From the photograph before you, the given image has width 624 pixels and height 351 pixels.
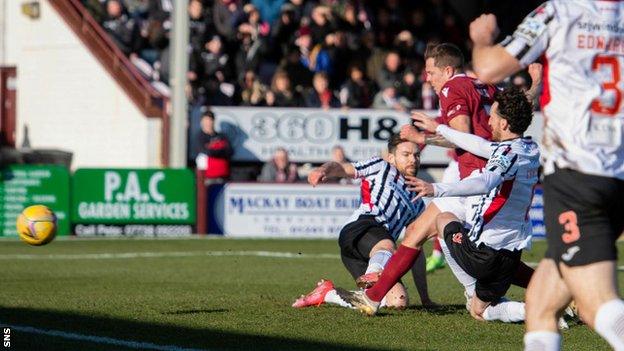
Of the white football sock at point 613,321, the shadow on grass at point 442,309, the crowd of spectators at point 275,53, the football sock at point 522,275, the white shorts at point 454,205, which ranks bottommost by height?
the shadow on grass at point 442,309

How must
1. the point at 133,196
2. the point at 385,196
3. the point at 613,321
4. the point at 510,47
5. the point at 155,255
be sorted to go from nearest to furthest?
the point at 613,321 → the point at 510,47 → the point at 385,196 → the point at 155,255 → the point at 133,196

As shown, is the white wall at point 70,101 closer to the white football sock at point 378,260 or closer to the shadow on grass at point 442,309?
the shadow on grass at point 442,309

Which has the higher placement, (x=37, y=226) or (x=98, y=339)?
(x=37, y=226)

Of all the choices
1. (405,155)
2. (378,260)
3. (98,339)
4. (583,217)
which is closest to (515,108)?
(405,155)

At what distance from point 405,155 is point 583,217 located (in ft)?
16.0

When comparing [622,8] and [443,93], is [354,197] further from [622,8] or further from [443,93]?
[622,8]

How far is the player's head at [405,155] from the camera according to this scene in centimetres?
1130

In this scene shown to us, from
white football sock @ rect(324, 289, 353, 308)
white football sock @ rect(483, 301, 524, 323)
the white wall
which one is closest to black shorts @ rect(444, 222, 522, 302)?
white football sock @ rect(483, 301, 524, 323)

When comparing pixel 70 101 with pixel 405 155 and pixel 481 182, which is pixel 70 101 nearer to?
pixel 405 155

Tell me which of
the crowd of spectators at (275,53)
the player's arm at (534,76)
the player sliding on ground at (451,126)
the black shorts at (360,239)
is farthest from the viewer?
the crowd of spectators at (275,53)

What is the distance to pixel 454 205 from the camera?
10.6 metres

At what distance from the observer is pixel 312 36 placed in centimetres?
2606

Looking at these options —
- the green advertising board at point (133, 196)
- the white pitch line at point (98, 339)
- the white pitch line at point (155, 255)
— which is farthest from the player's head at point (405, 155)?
the green advertising board at point (133, 196)

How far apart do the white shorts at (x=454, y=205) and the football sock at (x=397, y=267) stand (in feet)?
1.63
